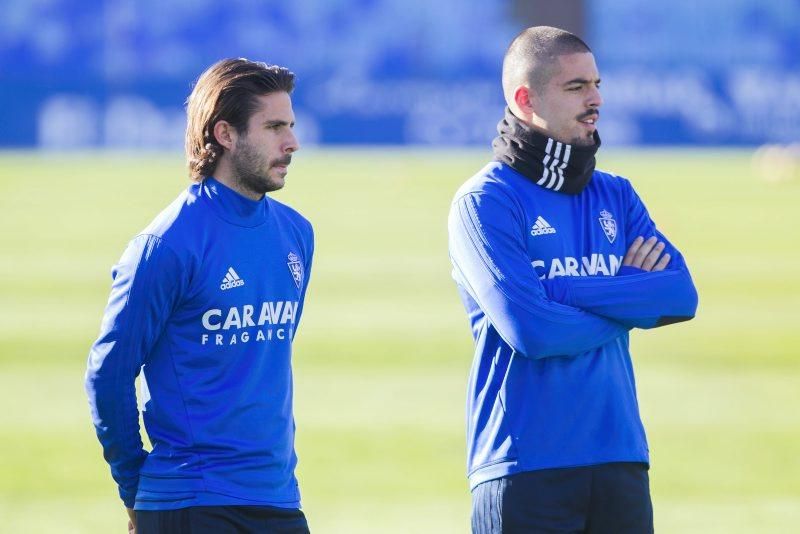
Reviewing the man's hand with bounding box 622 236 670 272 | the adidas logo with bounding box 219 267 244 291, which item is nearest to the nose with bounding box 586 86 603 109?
the man's hand with bounding box 622 236 670 272

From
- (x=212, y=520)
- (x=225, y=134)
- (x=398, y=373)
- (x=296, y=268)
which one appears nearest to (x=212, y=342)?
(x=296, y=268)

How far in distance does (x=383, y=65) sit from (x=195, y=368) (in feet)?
151

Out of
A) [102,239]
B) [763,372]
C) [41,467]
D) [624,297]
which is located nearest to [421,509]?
[41,467]

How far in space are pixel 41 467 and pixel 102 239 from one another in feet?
43.3

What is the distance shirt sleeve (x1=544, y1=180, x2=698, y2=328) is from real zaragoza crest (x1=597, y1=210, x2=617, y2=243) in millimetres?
130

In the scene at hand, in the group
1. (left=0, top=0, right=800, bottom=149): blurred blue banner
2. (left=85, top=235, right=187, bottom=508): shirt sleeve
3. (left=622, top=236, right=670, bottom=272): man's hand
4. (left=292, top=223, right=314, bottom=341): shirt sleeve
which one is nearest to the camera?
(left=85, top=235, right=187, bottom=508): shirt sleeve

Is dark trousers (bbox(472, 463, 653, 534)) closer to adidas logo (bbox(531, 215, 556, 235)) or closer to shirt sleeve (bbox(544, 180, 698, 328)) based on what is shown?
shirt sleeve (bbox(544, 180, 698, 328))

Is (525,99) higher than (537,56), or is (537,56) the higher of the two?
(537,56)

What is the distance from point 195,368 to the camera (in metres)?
4.17

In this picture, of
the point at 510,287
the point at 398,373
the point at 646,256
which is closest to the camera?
the point at 510,287

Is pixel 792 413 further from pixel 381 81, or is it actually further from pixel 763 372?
pixel 381 81

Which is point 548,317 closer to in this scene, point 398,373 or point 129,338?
point 129,338

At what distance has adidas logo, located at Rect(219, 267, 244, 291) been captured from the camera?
4.18 meters

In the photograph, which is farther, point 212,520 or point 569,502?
point 569,502
